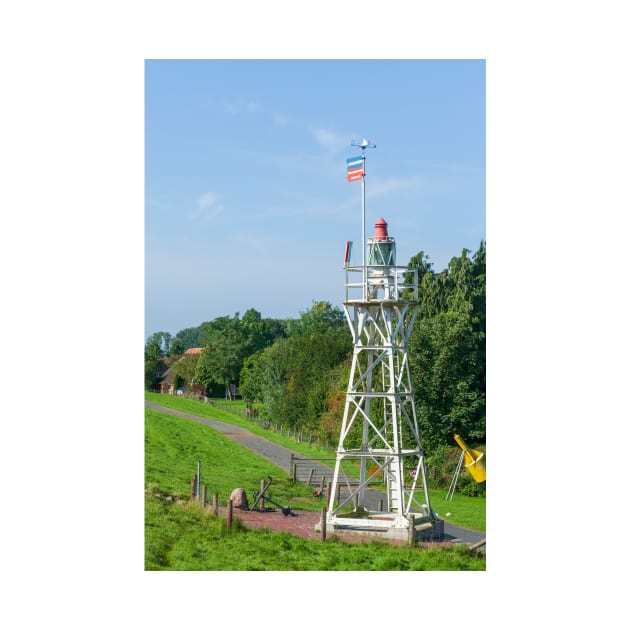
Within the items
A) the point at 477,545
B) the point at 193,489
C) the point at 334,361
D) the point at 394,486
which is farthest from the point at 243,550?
the point at 334,361

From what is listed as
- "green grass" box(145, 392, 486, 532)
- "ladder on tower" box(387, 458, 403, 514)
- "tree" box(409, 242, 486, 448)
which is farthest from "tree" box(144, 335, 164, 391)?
"ladder on tower" box(387, 458, 403, 514)

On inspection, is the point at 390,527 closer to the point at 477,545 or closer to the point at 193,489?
the point at 477,545

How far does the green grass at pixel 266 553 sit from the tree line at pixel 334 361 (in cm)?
744

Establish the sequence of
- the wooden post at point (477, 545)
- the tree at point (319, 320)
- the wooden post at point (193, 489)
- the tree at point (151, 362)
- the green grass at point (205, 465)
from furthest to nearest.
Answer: the tree at point (319, 320), the tree at point (151, 362), the green grass at point (205, 465), the wooden post at point (193, 489), the wooden post at point (477, 545)

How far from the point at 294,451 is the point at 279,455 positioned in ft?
5.21

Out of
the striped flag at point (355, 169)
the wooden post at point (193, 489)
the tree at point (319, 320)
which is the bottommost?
the wooden post at point (193, 489)

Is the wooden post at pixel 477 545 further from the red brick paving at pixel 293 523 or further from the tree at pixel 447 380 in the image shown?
the tree at pixel 447 380

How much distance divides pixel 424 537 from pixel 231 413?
24.8m

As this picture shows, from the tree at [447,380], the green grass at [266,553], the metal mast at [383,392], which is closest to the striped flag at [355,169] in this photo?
the metal mast at [383,392]

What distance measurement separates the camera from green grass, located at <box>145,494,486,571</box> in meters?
17.7

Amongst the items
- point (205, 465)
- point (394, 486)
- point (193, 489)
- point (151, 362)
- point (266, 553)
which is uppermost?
point (151, 362)

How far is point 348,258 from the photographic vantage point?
65.8ft

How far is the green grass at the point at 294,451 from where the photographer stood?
2366 cm

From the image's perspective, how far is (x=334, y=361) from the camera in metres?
40.8
